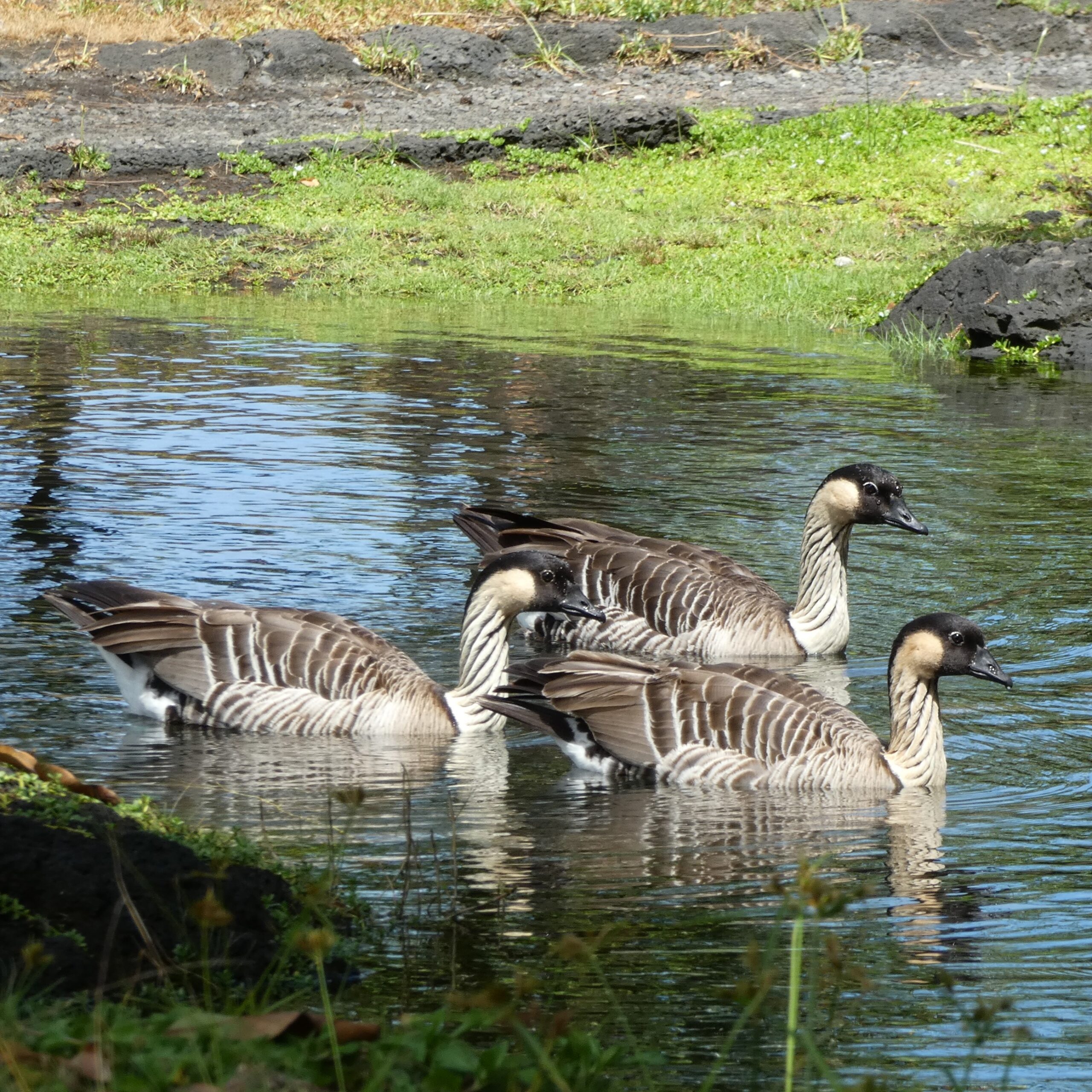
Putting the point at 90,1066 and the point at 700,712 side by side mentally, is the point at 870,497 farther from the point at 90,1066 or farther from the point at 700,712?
the point at 90,1066

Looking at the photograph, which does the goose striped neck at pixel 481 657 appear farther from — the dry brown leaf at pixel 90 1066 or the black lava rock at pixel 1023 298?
the black lava rock at pixel 1023 298

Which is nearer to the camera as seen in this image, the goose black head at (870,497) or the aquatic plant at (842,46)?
the goose black head at (870,497)

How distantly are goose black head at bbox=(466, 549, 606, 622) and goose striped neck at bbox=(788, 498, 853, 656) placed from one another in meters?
1.80

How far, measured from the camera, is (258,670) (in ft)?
27.4

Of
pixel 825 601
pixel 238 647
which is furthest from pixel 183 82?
pixel 238 647

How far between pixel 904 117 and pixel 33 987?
28.4 m

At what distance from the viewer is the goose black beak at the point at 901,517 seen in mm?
10289

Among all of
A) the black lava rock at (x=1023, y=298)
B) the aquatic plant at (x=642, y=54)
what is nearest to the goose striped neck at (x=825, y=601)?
the black lava rock at (x=1023, y=298)

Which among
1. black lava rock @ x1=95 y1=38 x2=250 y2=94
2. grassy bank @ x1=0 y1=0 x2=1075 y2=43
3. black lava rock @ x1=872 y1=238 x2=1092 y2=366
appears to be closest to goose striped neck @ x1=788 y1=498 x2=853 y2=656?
black lava rock @ x1=872 y1=238 x2=1092 y2=366

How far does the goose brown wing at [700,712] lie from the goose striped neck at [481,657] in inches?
24.0

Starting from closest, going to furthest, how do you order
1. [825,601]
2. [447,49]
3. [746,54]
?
[825,601], [447,49], [746,54]

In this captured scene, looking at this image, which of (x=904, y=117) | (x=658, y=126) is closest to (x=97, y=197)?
(x=658, y=126)

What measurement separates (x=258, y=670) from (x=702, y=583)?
9.73 feet

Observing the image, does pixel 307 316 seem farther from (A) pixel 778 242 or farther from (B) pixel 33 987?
(B) pixel 33 987
